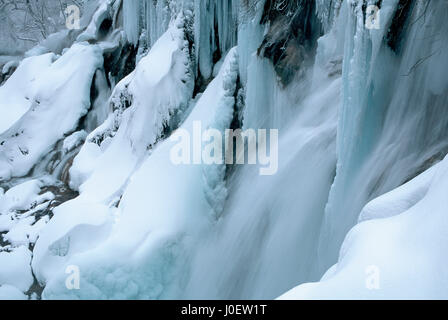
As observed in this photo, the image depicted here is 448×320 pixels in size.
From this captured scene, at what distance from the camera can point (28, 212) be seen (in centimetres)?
691

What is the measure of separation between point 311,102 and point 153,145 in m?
2.19

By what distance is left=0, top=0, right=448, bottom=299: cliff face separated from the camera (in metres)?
3.41

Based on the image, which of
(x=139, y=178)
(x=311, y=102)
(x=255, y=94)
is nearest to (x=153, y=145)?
(x=139, y=178)

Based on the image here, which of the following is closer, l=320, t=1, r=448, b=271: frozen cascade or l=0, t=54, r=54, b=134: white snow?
l=320, t=1, r=448, b=271: frozen cascade

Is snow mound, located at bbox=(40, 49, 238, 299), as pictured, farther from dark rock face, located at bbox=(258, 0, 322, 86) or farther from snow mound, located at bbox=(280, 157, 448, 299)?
snow mound, located at bbox=(280, 157, 448, 299)

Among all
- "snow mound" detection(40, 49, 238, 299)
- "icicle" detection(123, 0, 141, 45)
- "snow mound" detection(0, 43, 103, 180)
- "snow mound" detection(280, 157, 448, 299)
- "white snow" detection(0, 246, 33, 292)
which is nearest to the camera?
"snow mound" detection(280, 157, 448, 299)

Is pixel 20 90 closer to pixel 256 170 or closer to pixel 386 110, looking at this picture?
pixel 256 170

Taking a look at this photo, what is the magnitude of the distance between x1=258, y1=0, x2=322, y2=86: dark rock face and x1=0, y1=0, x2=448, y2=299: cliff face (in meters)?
0.02

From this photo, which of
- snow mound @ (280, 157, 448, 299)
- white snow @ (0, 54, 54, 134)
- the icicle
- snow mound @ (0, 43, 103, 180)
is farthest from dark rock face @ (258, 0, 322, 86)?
white snow @ (0, 54, 54, 134)

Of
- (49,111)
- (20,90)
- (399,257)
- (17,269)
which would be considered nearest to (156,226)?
(17,269)

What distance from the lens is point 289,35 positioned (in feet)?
18.2

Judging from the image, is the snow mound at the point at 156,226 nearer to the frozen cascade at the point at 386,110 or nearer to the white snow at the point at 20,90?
the frozen cascade at the point at 386,110

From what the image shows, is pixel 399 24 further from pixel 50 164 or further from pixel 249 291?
pixel 50 164

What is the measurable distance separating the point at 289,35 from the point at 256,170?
1629mm
